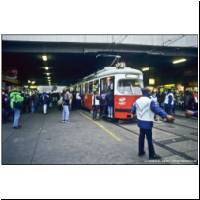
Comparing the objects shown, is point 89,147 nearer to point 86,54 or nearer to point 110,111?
point 110,111

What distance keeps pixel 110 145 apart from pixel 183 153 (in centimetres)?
212

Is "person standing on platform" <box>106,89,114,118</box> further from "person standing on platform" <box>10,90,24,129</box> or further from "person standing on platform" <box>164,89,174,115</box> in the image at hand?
"person standing on platform" <box>10,90,24,129</box>

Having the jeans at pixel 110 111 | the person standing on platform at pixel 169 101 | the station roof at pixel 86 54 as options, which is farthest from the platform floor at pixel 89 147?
the station roof at pixel 86 54

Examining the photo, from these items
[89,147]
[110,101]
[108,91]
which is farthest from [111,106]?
[89,147]

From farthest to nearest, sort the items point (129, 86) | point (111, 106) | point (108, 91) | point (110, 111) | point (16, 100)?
point (108, 91) < point (110, 111) < point (111, 106) < point (129, 86) < point (16, 100)

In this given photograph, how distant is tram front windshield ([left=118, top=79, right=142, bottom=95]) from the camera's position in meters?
14.3

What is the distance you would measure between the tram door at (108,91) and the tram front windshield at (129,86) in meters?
0.50

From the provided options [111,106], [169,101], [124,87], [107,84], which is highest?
[107,84]

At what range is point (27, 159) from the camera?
704cm

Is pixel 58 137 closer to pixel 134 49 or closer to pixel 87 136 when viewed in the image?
pixel 87 136

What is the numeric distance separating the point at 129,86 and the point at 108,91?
1279 mm

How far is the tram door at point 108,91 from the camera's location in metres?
14.7

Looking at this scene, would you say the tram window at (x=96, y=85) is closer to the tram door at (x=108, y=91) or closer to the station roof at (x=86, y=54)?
the tram door at (x=108, y=91)

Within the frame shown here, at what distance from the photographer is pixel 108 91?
1520cm
